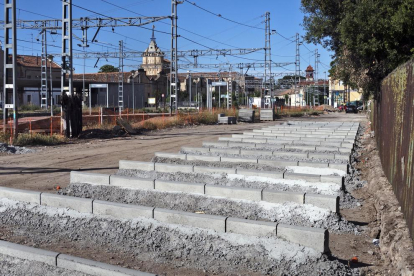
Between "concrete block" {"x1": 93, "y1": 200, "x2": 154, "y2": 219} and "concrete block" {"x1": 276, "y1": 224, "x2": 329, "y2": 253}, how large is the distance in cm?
186

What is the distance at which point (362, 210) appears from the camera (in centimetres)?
782

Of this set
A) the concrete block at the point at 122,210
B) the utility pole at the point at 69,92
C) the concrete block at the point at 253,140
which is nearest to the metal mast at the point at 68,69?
the utility pole at the point at 69,92

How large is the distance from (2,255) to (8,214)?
1862 mm

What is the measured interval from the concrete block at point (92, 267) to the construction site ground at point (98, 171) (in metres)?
0.51

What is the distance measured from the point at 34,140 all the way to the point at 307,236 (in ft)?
47.0

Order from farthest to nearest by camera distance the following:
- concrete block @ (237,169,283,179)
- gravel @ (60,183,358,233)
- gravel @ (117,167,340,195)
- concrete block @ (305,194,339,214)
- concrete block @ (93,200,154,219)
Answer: concrete block @ (237,169,283,179)
gravel @ (117,167,340,195)
concrete block @ (305,194,339,214)
gravel @ (60,183,358,233)
concrete block @ (93,200,154,219)

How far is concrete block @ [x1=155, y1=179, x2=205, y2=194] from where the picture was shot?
7.81 metres

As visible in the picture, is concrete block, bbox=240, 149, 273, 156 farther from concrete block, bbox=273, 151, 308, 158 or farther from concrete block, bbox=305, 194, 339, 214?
concrete block, bbox=305, 194, 339, 214

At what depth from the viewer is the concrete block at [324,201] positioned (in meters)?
→ 6.91

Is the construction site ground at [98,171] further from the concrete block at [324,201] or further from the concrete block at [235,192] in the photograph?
the concrete block at [235,192]

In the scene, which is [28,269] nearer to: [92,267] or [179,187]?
[92,267]

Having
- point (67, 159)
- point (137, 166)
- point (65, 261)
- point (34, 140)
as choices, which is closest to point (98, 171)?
point (137, 166)

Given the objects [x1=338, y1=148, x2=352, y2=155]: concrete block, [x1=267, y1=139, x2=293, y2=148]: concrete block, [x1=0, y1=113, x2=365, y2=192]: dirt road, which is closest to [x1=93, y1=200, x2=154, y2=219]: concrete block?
[x1=0, y1=113, x2=365, y2=192]: dirt road

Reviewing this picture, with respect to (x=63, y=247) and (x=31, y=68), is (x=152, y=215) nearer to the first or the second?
(x=63, y=247)
